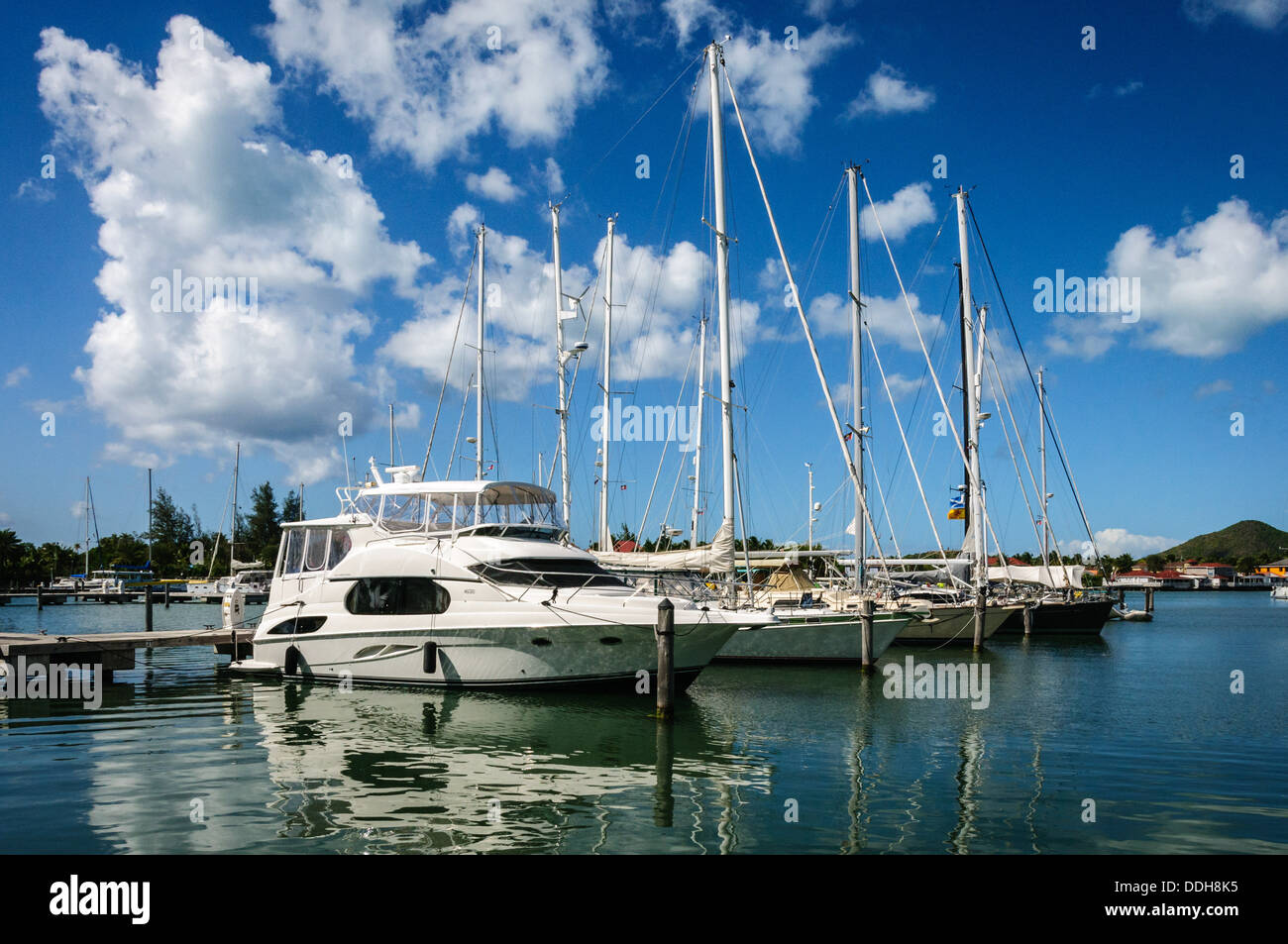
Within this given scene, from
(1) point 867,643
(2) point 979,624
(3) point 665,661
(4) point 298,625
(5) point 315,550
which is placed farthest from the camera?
(2) point 979,624

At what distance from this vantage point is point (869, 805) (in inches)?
415

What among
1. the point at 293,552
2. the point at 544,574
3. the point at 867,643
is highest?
the point at 293,552

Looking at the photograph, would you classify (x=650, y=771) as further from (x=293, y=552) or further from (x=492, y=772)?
(x=293, y=552)

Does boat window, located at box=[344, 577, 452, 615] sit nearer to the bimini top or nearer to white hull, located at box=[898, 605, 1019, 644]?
the bimini top

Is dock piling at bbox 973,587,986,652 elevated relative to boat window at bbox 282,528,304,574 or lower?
lower

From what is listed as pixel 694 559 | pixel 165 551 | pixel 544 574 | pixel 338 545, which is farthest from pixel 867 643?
pixel 165 551

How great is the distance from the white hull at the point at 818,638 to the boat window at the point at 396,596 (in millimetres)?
9543

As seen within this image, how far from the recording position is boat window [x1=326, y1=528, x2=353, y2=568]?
21.8 m

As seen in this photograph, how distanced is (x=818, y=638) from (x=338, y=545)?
45.0 feet

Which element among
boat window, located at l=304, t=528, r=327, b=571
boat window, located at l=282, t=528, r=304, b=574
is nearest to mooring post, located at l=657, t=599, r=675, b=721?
boat window, located at l=304, t=528, r=327, b=571

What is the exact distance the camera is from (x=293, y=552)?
22.4 m

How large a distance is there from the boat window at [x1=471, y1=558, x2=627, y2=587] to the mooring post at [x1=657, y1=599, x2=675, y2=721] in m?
4.03
